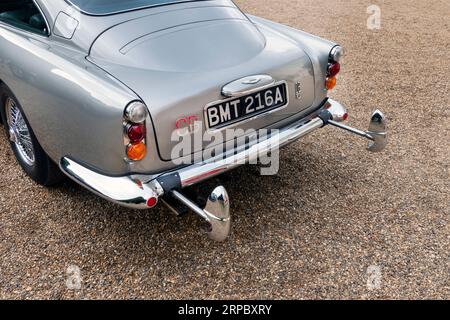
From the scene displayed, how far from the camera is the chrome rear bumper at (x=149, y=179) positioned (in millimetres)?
2139

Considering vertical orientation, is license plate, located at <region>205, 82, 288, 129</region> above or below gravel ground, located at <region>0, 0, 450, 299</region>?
above

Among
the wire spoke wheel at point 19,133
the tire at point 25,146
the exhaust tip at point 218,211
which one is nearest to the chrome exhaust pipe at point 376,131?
the exhaust tip at point 218,211

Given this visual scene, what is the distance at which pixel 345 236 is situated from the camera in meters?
2.68

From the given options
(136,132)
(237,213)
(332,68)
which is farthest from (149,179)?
(332,68)

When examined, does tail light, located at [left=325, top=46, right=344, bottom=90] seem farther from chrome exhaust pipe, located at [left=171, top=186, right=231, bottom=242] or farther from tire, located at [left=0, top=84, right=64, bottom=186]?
tire, located at [left=0, top=84, right=64, bottom=186]

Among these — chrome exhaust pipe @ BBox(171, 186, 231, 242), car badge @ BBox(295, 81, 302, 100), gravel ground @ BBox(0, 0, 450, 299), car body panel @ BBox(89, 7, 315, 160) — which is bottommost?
gravel ground @ BBox(0, 0, 450, 299)

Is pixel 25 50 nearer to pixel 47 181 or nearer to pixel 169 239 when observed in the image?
pixel 47 181

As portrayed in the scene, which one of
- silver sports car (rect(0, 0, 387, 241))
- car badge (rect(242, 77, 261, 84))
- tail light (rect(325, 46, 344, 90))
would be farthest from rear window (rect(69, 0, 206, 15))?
tail light (rect(325, 46, 344, 90))

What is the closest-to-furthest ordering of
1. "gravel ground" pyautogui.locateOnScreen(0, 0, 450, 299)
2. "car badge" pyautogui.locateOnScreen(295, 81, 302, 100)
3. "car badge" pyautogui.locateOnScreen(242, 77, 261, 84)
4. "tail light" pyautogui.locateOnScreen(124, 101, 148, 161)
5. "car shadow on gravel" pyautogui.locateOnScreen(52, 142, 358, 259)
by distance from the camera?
"tail light" pyautogui.locateOnScreen(124, 101, 148, 161) < "gravel ground" pyautogui.locateOnScreen(0, 0, 450, 299) < "car badge" pyautogui.locateOnScreen(242, 77, 261, 84) < "car shadow on gravel" pyautogui.locateOnScreen(52, 142, 358, 259) < "car badge" pyautogui.locateOnScreen(295, 81, 302, 100)

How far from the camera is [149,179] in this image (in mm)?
2236

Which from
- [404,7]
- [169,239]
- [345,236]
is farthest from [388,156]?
[404,7]

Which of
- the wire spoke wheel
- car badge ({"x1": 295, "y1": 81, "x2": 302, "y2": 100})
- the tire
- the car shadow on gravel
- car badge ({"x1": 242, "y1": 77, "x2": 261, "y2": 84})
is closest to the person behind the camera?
car badge ({"x1": 242, "y1": 77, "x2": 261, "y2": 84})

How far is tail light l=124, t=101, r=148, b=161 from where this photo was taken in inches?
81.7

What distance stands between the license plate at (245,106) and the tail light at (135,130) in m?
0.38
